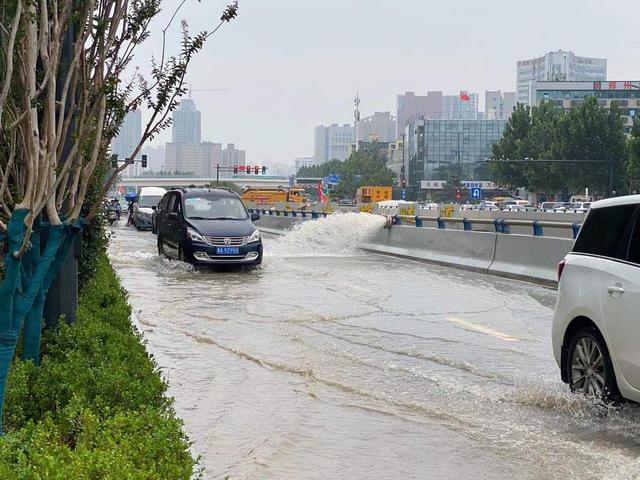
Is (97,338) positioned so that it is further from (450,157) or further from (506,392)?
(450,157)

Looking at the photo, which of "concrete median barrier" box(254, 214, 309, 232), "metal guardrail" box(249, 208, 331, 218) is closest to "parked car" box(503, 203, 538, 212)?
"metal guardrail" box(249, 208, 331, 218)

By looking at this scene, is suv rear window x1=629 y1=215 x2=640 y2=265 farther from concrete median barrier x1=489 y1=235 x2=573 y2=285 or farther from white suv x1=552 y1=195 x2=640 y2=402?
concrete median barrier x1=489 y1=235 x2=573 y2=285

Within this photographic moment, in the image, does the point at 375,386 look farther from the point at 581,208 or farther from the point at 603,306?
the point at 581,208

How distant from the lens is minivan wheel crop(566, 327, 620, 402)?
6879mm

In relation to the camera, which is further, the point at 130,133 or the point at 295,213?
the point at 295,213

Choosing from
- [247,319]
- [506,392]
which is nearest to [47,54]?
[506,392]

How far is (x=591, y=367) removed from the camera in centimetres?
713

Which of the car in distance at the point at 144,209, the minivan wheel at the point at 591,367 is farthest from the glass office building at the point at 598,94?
the minivan wheel at the point at 591,367

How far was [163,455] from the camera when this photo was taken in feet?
13.2

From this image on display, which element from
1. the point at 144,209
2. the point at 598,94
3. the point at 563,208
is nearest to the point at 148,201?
the point at 144,209

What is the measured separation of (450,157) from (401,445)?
607ft

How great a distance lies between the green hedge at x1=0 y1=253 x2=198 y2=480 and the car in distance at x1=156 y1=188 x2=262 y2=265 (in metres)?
12.4

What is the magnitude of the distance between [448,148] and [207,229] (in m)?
171

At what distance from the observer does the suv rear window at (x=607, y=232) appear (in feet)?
23.0
